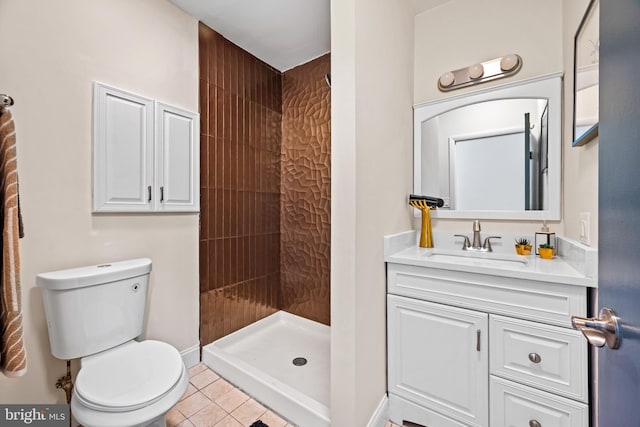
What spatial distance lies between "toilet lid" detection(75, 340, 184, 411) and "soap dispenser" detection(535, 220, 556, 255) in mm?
1899

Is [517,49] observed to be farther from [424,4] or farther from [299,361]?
[299,361]

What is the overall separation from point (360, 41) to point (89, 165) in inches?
58.1

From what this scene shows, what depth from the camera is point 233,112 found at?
7.19 ft

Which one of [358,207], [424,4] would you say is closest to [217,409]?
[358,207]

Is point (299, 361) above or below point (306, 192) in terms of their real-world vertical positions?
below

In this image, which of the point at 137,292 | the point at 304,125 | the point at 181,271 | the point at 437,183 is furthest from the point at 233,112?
the point at 437,183

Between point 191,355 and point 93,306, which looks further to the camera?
point 191,355

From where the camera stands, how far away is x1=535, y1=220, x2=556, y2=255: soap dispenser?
1470mm

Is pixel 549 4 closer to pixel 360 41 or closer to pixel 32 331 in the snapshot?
pixel 360 41

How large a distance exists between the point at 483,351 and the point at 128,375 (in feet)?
5.06

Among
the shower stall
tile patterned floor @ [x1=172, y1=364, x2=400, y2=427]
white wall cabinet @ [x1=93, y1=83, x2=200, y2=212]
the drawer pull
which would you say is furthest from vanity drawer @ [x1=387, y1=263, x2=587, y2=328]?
white wall cabinet @ [x1=93, y1=83, x2=200, y2=212]

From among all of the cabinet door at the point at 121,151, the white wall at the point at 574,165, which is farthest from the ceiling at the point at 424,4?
the cabinet door at the point at 121,151

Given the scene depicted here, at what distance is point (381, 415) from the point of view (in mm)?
1397

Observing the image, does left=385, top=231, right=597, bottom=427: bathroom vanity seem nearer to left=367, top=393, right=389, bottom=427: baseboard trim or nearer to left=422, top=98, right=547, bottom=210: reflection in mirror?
left=367, top=393, right=389, bottom=427: baseboard trim
